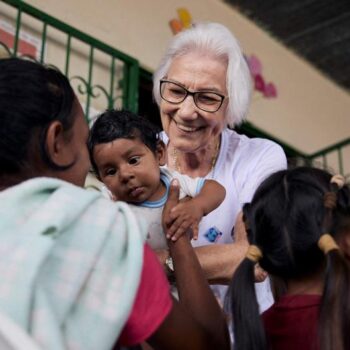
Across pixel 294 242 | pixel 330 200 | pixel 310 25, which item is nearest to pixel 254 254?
pixel 294 242

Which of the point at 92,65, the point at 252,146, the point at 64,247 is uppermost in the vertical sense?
the point at 64,247

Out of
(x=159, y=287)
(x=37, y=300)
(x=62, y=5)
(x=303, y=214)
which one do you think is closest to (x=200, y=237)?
(x=303, y=214)

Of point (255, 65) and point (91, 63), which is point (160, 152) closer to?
point (91, 63)

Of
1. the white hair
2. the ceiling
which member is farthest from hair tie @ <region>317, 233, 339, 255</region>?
the ceiling

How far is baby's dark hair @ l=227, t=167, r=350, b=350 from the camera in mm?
1392

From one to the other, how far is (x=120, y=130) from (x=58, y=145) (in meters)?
0.73

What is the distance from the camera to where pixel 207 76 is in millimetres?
2482

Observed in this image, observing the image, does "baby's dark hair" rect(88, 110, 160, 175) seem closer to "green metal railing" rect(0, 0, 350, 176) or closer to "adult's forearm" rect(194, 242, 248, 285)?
"adult's forearm" rect(194, 242, 248, 285)

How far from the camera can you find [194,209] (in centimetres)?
176

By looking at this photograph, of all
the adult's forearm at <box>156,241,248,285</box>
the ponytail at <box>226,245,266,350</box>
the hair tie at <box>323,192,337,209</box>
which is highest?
the hair tie at <box>323,192,337,209</box>

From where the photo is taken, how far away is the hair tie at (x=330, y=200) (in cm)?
149

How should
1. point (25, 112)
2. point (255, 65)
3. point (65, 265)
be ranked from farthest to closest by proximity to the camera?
point (255, 65), point (25, 112), point (65, 265)

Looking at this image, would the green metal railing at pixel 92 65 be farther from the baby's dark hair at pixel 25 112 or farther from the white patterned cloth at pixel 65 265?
the white patterned cloth at pixel 65 265

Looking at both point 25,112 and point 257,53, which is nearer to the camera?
point 25,112
